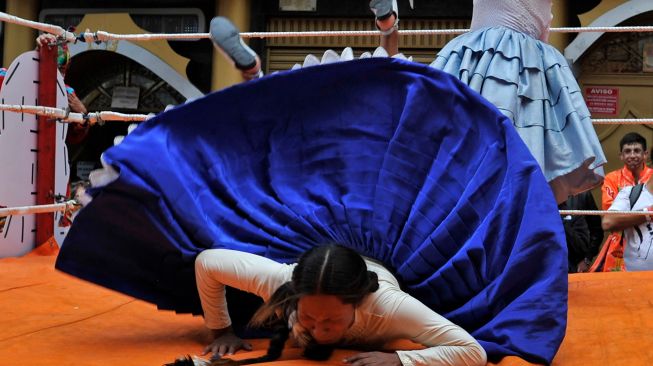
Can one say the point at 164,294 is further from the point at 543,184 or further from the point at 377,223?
the point at 543,184

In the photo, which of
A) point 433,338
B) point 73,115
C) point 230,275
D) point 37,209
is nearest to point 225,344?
point 230,275

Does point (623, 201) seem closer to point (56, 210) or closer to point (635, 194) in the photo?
point (635, 194)

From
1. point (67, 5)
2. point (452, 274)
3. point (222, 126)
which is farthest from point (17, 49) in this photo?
point (452, 274)

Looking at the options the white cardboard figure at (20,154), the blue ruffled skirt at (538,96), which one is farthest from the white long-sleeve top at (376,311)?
the white cardboard figure at (20,154)

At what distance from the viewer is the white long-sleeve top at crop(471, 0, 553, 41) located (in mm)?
2393

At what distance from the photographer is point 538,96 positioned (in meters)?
2.26

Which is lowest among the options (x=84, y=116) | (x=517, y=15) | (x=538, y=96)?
(x=84, y=116)

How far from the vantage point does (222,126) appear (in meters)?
2.01

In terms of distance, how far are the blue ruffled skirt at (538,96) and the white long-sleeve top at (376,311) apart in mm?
659

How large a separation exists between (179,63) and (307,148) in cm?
444

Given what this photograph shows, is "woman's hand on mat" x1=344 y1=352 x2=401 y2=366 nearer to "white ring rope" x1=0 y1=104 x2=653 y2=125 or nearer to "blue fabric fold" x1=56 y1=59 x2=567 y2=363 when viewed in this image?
Answer: "blue fabric fold" x1=56 y1=59 x2=567 y2=363

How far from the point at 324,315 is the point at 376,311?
0.45 ft

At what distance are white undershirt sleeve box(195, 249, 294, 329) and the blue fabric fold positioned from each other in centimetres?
6

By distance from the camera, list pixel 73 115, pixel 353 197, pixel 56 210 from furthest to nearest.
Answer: pixel 73 115
pixel 56 210
pixel 353 197
